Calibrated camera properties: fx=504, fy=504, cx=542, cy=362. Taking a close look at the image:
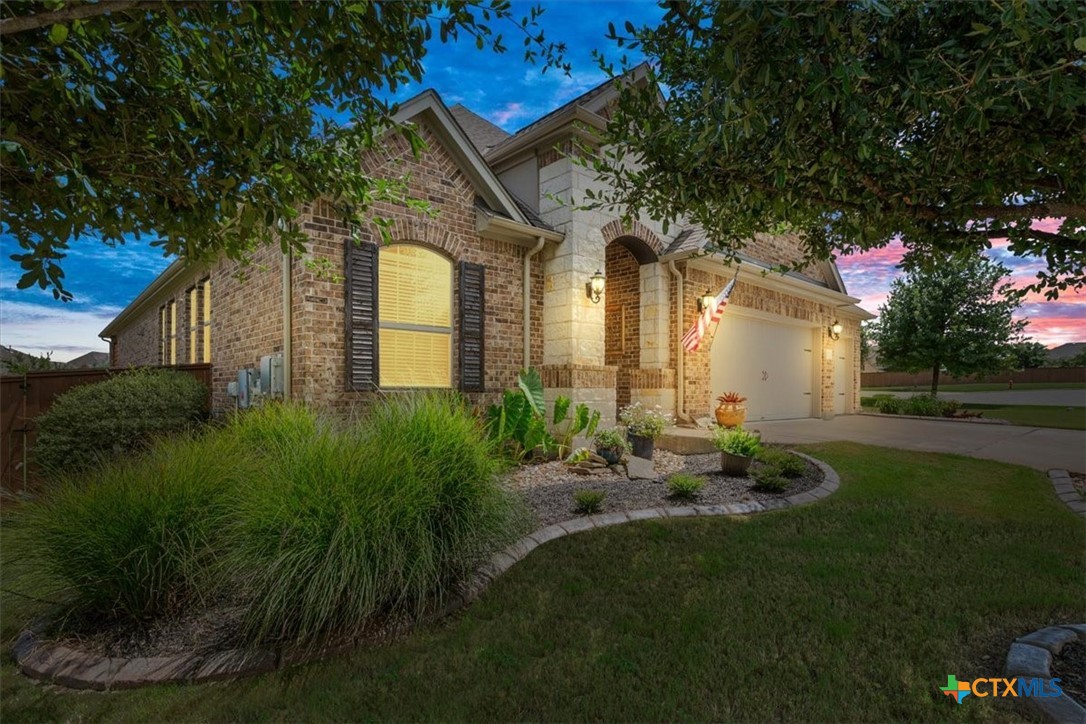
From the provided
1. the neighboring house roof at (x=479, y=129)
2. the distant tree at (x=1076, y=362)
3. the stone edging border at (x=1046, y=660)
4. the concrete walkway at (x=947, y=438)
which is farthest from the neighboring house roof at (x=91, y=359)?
the distant tree at (x=1076, y=362)

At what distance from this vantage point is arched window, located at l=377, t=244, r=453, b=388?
25.1ft

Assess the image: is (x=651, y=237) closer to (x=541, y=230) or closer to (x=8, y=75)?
(x=541, y=230)

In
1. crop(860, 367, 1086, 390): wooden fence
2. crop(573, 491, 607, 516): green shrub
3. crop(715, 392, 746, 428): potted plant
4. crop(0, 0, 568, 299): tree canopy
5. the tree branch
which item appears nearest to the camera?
the tree branch

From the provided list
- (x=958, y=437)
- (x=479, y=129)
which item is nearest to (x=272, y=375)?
(x=479, y=129)

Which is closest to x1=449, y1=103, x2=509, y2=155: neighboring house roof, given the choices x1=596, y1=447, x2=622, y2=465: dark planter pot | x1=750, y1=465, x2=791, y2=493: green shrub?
x1=596, y1=447, x2=622, y2=465: dark planter pot

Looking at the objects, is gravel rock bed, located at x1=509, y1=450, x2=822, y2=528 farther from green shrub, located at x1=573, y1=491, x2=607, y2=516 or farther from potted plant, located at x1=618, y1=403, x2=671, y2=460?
potted plant, located at x1=618, y1=403, x2=671, y2=460

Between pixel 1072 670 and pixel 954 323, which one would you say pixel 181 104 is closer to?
pixel 1072 670

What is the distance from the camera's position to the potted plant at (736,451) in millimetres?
7059

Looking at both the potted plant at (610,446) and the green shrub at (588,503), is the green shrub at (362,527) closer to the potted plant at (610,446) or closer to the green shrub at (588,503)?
the green shrub at (588,503)

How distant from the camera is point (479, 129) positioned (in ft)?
46.6

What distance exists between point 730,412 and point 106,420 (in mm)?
10149

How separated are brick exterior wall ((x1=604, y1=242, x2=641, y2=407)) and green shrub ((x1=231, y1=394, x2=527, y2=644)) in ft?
23.8

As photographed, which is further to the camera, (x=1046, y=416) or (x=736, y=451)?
(x=1046, y=416)

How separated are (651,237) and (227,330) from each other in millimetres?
8238
